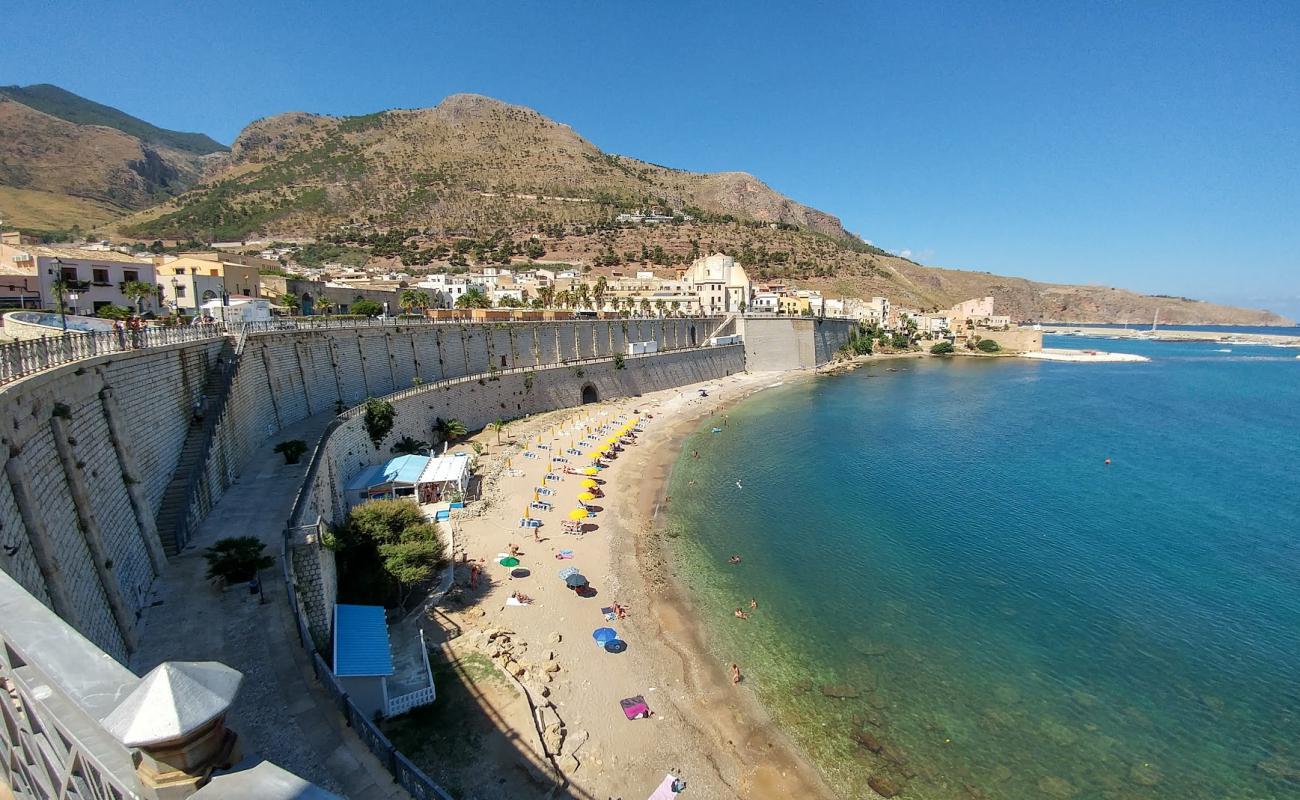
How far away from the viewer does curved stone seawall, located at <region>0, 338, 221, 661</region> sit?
30.1 feet

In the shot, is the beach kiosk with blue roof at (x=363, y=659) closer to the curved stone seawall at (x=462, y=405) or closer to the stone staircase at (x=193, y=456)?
the curved stone seawall at (x=462, y=405)

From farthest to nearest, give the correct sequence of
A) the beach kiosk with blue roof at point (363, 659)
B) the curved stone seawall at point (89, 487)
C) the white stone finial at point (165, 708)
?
the beach kiosk with blue roof at point (363, 659), the curved stone seawall at point (89, 487), the white stone finial at point (165, 708)

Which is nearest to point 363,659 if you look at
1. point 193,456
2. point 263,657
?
point 263,657

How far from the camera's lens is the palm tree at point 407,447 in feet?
100

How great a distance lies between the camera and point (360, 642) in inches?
561

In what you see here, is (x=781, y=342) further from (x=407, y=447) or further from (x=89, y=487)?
(x=89, y=487)

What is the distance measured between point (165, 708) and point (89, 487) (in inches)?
492

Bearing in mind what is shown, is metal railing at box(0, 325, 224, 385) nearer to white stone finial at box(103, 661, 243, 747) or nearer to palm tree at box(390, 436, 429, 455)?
white stone finial at box(103, 661, 243, 747)

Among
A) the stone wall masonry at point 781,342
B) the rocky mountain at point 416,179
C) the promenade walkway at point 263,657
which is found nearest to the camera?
the promenade walkway at point 263,657

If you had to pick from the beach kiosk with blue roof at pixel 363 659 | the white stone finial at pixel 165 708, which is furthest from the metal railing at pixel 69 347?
the white stone finial at pixel 165 708

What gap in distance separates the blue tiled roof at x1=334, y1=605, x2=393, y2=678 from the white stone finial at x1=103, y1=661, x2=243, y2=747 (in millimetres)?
11872

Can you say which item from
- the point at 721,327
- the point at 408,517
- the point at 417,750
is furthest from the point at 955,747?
the point at 721,327

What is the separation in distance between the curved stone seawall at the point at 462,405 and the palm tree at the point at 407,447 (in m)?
0.42

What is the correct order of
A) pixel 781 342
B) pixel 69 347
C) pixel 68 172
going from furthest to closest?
pixel 68 172, pixel 781 342, pixel 69 347
